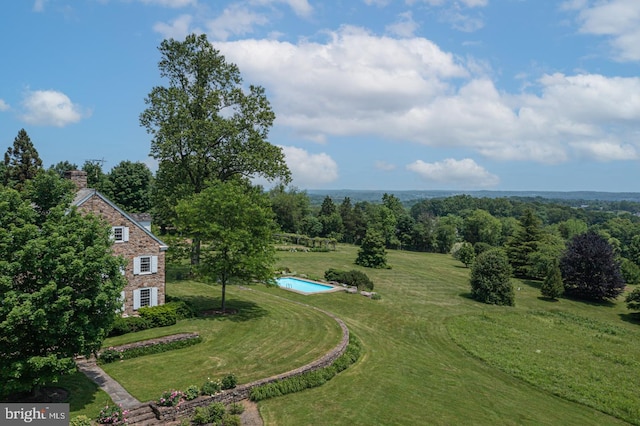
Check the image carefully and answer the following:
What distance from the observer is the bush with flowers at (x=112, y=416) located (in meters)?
14.9

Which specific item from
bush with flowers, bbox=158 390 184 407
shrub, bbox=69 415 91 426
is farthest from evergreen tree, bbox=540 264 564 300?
shrub, bbox=69 415 91 426

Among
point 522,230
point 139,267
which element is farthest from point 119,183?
point 522,230

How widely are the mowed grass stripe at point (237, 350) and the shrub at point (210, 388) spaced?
1.02 metres

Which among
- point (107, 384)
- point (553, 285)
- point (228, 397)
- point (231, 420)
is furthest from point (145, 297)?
point (553, 285)

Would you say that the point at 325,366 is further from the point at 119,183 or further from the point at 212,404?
the point at 119,183

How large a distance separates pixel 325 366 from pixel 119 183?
5700 cm

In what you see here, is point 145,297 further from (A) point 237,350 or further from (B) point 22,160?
(B) point 22,160

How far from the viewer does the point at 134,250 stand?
2617 centimetres

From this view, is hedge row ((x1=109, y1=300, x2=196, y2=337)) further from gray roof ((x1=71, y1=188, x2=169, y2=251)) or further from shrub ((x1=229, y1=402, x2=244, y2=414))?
shrub ((x1=229, y1=402, x2=244, y2=414))

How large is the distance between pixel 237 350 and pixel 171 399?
6.37 m

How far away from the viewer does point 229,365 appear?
2045 cm

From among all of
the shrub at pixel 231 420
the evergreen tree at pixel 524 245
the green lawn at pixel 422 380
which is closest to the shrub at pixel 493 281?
the green lawn at pixel 422 380

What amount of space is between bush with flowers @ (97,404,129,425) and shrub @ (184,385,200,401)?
7.42ft

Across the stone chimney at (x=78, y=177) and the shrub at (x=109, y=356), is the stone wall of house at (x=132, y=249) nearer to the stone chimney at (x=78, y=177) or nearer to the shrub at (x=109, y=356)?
the stone chimney at (x=78, y=177)
